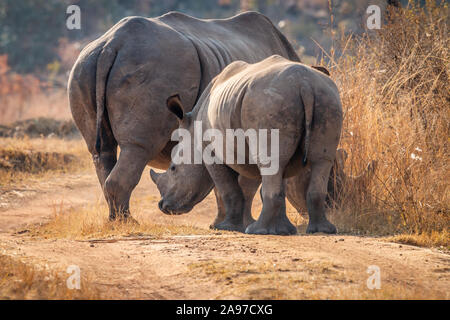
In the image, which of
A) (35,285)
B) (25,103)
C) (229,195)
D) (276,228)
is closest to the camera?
(35,285)

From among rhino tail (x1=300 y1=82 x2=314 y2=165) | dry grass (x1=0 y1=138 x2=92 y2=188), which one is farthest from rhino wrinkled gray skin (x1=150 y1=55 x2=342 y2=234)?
dry grass (x1=0 y1=138 x2=92 y2=188)

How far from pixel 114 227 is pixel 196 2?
4015 centimetres

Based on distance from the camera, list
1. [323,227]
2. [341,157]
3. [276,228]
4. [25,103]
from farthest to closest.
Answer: [25,103] → [341,157] → [323,227] → [276,228]

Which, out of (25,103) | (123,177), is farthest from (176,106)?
(25,103)

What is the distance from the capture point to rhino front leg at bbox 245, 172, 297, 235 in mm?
6039

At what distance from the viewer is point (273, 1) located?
4325cm

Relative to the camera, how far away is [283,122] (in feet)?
19.2

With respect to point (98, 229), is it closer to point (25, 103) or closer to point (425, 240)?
point (425, 240)

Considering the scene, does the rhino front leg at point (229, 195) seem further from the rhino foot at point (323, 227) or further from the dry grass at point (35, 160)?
the dry grass at point (35, 160)

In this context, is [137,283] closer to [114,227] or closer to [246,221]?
[114,227]

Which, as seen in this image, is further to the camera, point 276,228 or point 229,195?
point 229,195

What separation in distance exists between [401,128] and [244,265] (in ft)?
12.1

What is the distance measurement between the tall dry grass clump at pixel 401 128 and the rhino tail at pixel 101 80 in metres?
2.54
